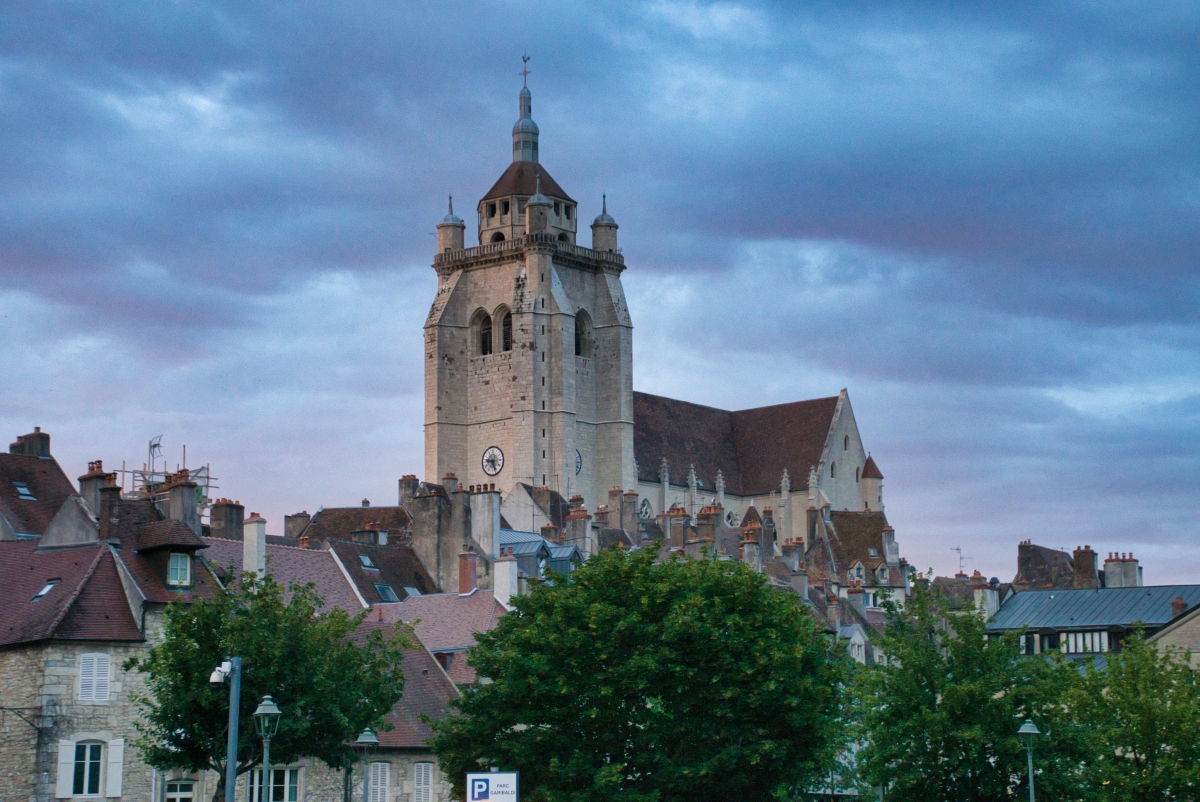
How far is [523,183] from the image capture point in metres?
126

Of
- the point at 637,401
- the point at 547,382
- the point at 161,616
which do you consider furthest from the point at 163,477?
the point at 637,401

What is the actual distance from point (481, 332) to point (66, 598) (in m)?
81.1

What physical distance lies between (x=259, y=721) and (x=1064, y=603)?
36.5 m

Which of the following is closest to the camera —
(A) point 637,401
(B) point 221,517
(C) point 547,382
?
(B) point 221,517

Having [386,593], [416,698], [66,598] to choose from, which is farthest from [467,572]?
[66,598]

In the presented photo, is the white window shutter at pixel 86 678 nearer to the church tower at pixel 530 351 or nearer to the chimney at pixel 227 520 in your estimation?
the chimney at pixel 227 520

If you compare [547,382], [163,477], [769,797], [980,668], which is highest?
[547,382]

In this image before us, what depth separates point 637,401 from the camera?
13425cm

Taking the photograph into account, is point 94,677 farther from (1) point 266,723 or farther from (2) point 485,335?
(2) point 485,335

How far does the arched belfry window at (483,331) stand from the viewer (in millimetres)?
124062

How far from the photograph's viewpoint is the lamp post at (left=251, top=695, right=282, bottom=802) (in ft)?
117

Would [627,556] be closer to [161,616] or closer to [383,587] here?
[161,616]

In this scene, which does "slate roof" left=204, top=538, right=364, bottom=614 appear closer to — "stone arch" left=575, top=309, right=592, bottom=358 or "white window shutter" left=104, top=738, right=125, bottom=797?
"white window shutter" left=104, top=738, right=125, bottom=797

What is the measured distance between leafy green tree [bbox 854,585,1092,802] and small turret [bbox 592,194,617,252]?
269ft
